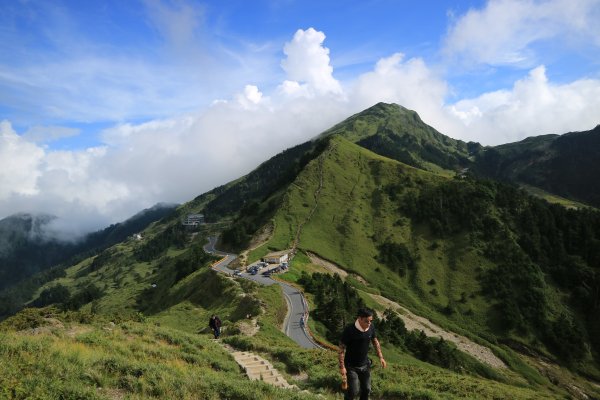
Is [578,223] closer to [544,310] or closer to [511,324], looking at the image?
[544,310]

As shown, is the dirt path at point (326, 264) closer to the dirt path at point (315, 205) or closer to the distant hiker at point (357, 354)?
the dirt path at point (315, 205)

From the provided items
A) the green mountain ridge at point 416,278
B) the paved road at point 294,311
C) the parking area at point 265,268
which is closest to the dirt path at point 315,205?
the green mountain ridge at point 416,278

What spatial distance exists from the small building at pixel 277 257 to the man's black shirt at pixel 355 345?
76022 millimetres

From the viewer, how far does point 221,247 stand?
122 metres

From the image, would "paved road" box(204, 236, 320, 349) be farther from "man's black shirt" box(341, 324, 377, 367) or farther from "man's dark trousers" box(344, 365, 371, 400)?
"man's black shirt" box(341, 324, 377, 367)

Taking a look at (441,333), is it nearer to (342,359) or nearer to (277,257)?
(277,257)

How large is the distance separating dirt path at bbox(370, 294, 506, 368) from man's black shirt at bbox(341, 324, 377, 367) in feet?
239

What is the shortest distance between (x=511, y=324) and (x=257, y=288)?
68399 millimetres

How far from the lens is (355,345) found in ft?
40.1

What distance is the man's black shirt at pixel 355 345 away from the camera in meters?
12.2

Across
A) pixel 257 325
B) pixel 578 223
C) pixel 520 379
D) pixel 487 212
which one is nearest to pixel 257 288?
pixel 257 325

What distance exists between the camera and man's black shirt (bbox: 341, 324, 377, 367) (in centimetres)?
1220

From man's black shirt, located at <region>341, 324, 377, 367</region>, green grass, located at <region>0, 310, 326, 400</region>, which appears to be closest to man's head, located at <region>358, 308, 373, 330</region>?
man's black shirt, located at <region>341, 324, 377, 367</region>

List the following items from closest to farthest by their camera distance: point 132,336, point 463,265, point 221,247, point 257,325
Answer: point 132,336
point 257,325
point 463,265
point 221,247
